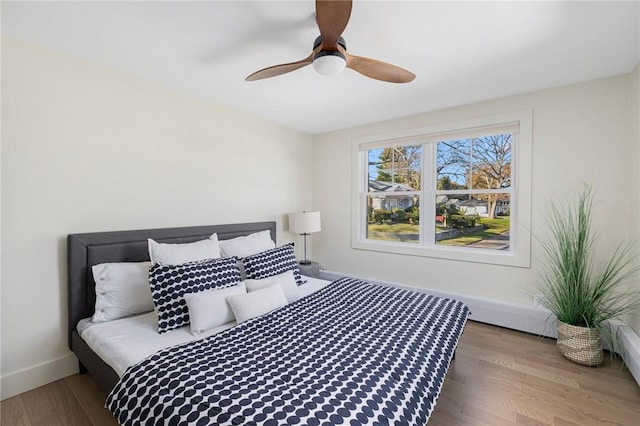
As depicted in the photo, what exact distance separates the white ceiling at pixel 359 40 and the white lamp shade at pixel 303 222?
1.53m

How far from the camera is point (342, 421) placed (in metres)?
1.00

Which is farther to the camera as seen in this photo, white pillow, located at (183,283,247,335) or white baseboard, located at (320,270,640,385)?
white baseboard, located at (320,270,640,385)

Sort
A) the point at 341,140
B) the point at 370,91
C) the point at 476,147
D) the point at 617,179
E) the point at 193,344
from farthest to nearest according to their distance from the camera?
the point at 341,140, the point at 476,147, the point at 370,91, the point at 617,179, the point at 193,344

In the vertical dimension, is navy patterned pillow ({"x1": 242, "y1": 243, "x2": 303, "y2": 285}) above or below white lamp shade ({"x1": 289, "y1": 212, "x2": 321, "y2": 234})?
below

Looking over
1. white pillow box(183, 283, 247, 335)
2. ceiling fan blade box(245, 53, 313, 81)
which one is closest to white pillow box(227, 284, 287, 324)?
white pillow box(183, 283, 247, 335)

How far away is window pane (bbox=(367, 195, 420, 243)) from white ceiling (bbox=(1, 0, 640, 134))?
4.57 ft

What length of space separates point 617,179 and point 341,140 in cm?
284

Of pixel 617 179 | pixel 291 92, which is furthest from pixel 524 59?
pixel 291 92

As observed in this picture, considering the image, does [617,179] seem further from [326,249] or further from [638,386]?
[326,249]

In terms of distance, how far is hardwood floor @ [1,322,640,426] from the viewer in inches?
65.9

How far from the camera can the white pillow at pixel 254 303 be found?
6.26ft

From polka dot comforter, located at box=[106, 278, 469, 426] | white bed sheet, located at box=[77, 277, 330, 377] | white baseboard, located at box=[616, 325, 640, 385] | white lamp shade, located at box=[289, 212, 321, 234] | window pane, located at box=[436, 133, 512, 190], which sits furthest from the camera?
white lamp shade, located at box=[289, 212, 321, 234]

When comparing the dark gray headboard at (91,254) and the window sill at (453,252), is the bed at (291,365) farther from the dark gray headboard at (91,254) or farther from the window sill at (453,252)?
the window sill at (453,252)

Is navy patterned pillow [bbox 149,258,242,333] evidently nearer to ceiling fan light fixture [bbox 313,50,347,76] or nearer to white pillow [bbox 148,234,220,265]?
white pillow [bbox 148,234,220,265]
